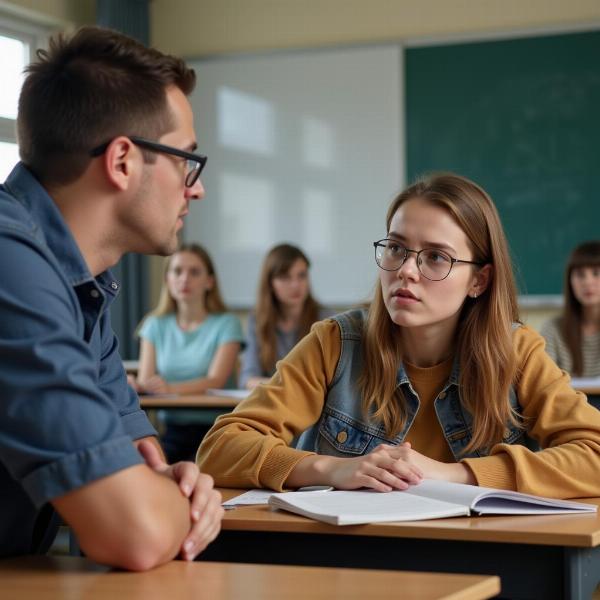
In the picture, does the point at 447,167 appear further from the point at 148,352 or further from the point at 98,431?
the point at 98,431

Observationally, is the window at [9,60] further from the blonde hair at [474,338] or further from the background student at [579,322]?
the blonde hair at [474,338]

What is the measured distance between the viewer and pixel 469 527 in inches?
57.4

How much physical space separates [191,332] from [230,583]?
4.11 meters

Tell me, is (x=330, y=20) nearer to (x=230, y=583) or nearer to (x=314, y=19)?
(x=314, y=19)

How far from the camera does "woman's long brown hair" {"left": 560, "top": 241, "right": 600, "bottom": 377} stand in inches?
191

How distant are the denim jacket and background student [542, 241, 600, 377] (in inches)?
109

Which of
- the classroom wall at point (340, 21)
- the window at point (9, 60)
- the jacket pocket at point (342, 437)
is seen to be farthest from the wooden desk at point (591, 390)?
the window at point (9, 60)

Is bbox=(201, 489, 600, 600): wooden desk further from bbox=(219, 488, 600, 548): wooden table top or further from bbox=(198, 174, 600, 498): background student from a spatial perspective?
bbox=(198, 174, 600, 498): background student

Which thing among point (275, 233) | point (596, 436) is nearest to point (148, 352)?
point (275, 233)

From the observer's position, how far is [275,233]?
6.32 metres

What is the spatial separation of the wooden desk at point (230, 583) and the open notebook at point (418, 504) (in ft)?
1.06

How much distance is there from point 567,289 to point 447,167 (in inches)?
50.3

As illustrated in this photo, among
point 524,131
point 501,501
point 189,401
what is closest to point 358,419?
point 501,501

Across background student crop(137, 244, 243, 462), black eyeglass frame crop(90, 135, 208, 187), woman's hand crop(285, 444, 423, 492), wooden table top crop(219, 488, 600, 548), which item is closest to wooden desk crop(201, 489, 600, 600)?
wooden table top crop(219, 488, 600, 548)
